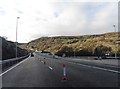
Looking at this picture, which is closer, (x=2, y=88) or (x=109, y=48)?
(x=2, y=88)

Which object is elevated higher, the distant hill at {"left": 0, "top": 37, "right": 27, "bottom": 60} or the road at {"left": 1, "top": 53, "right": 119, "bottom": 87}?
the distant hill at {"left": 0, "top": 37, "right": 27, "bottom": 60}

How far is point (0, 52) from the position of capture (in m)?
59.5

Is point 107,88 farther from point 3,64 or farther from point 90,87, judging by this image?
point 3,64

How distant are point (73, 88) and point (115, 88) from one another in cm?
195

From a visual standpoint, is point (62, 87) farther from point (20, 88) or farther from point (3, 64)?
point (3, 64)

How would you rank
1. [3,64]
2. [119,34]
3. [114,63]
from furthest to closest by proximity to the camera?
[119,34] → [114,63] → [3,64]

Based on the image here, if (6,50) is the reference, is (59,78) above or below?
below

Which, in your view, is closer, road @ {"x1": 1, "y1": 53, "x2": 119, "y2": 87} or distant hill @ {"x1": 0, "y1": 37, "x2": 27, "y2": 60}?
road @ {"x1": 1, "y1": 53, "x2": 119, "y2": 87}

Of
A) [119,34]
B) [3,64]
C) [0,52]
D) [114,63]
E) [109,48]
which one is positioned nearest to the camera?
[3,64]

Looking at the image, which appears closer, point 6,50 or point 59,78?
point 59,78

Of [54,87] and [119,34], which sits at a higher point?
[119,34]

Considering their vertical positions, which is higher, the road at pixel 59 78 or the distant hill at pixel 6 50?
the distant hill at pixel 6 50

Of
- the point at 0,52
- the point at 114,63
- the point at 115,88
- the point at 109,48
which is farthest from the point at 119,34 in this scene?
the point at 115,88

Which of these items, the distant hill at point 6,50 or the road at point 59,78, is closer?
the road at point 59,78
